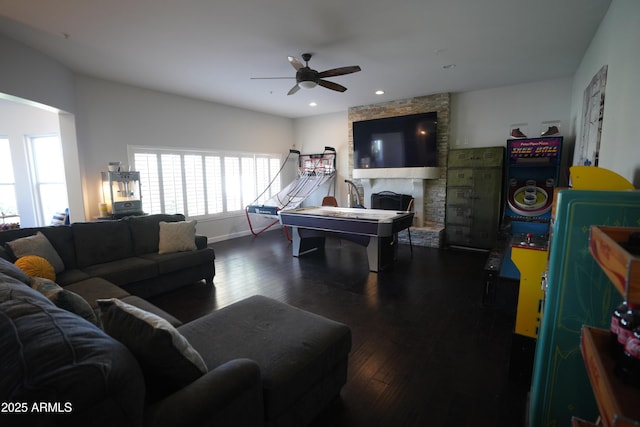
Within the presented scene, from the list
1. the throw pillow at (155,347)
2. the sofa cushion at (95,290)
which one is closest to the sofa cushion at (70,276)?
the sofa cushion at (95,290)

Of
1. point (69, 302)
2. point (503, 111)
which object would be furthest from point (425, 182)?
point (69, 302)

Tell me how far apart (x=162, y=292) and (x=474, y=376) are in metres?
3.47

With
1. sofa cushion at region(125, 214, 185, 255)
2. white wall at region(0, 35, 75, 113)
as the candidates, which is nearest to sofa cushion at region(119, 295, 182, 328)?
sofa cushion at region(125, 214, 185, 255)

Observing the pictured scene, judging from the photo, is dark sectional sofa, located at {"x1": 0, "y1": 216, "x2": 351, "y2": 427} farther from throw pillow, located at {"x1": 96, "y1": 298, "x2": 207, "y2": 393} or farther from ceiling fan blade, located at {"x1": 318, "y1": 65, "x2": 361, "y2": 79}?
ceiling fan blade, located at {"x1": 318, "y1": 65, "x2": 361, "y2": 79}

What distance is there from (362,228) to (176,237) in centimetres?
256

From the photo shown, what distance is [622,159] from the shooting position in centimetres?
215

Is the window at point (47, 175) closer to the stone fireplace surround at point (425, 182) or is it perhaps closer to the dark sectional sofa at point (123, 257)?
the dark sectional sofa at point (123, 257)

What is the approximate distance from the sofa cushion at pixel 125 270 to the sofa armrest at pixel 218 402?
2599 mm

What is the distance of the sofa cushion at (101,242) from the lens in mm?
3408

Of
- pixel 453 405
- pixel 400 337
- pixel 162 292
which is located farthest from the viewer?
pixel 162 292

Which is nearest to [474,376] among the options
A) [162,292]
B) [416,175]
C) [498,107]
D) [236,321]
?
[236,321]

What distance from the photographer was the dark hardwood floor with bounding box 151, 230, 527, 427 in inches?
77.5

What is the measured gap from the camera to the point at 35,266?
268 centimetres

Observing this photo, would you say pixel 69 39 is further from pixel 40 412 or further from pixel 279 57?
pixel 40 412
